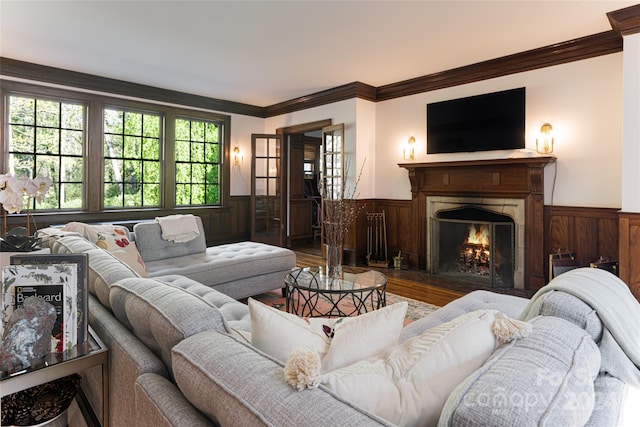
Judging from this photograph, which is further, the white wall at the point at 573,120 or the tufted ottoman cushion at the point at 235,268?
the white wall at the point at 573,120

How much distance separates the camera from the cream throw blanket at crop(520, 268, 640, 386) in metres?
1.01

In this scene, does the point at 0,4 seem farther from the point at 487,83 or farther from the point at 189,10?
the point at 487,83

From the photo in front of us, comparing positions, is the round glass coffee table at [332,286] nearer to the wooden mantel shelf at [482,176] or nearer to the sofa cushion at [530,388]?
the sofa cushion at [530,388]

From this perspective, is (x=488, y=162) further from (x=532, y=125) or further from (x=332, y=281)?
(x=332, y=281)

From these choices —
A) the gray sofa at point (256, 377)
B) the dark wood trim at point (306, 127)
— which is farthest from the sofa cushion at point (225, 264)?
the dark wood trim at point (306, 127)

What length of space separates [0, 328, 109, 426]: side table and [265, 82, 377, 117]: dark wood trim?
4.77 metres

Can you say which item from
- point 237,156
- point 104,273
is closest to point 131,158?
point 237,156

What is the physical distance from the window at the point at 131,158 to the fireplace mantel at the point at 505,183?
3.92 meters

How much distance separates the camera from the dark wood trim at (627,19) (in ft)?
9.86

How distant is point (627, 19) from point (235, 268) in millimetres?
4108

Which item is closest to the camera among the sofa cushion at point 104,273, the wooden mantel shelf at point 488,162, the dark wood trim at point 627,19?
the sofa cushion at point 104,273

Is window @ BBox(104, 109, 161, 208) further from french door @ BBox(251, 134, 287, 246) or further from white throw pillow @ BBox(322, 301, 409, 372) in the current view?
white throw pillow @ BBox(322, 301, 409, 372)

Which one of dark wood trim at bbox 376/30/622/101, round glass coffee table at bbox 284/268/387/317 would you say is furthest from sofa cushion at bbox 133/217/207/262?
dark wood trim at bbox 376/30/622/101

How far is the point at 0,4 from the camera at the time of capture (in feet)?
10.00
